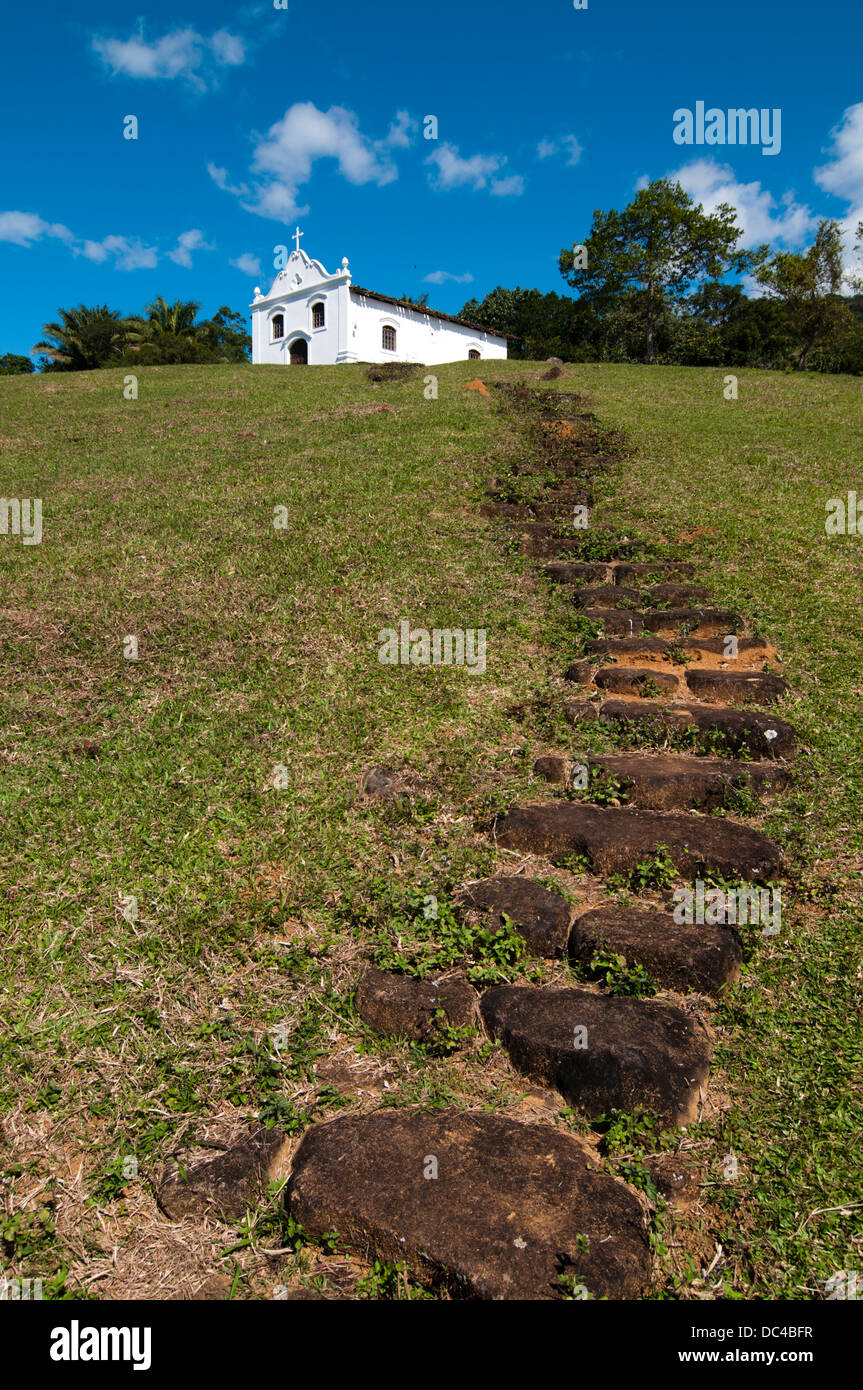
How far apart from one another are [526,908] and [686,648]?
3.31 metres

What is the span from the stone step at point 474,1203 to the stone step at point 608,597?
5149 millimetres

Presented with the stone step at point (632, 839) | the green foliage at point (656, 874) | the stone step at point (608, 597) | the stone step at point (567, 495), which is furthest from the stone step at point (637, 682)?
the stone step at point (567, 495)

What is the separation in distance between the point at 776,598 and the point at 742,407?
37.3 ft

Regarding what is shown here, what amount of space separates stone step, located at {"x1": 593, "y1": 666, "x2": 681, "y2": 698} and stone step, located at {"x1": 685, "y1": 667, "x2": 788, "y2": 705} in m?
0.18

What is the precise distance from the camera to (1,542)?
9.28 metres

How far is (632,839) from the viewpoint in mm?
4289

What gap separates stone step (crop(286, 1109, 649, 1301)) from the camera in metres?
2.46

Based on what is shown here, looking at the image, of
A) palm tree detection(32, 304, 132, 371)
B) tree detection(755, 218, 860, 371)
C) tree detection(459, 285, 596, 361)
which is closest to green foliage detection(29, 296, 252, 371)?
palm tree detection(32, 304, 132, 371)

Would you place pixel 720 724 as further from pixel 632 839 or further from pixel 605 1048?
pixel 605 1048

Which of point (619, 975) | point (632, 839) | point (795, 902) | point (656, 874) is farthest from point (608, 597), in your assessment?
point (619, 975)

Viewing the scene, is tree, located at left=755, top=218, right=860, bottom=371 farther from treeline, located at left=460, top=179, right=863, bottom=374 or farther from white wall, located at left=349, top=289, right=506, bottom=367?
white wall, located at left=349, top=289, right=506, bottom=367

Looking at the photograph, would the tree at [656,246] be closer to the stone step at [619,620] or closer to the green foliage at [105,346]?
the green foliage at [105,346]

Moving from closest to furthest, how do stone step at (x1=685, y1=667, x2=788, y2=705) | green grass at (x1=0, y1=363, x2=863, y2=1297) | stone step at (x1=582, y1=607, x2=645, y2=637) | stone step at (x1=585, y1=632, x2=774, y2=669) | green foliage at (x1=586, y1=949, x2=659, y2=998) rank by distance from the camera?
green grass at (x1=0, y1=363, x2=863, y2=1297), green foliage at (x1=586, y1=949, x2=659, y2=998), stone step at (x1=685, y1=667, x2=788, y2=705), stone step at (x1=585, y1=632, x2=774, y2=669), stone step at (x1=582, y1=607, x2=645, y2=637)
